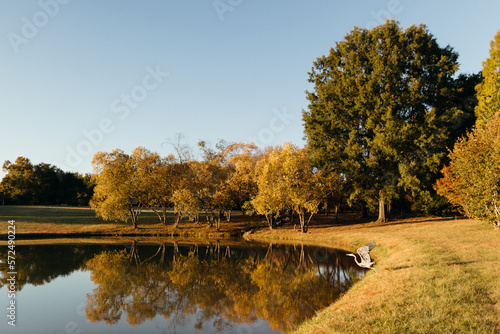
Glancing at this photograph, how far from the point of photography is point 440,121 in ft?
101

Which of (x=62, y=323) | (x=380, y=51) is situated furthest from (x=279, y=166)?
(x=62, y=323)

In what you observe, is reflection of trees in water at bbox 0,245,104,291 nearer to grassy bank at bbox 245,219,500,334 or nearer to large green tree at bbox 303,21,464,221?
grassy bank at bbox 245,219,500,334

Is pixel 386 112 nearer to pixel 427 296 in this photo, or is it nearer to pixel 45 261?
pixel 427 296

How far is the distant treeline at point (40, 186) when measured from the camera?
2886 inches

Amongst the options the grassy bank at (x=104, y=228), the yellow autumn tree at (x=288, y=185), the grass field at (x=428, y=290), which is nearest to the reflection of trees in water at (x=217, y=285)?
the grass field at (x=428, y=290)

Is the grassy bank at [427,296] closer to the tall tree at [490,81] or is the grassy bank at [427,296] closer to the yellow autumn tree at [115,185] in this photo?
the tall tree at [490,81]

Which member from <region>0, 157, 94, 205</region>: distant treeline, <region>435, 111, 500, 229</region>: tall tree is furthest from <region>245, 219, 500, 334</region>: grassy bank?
<region>0, 157, 94, 205</region>: distant treeline

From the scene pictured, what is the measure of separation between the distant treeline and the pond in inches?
2069

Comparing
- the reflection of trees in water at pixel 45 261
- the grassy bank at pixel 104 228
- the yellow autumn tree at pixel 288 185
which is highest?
the yellow autumn tree at pixel 288 185

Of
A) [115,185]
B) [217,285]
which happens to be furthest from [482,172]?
[115,185]

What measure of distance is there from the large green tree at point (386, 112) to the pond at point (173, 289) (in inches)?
454

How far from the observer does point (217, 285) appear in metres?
16.2

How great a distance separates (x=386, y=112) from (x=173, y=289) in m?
25.2

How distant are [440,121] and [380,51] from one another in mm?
9369
